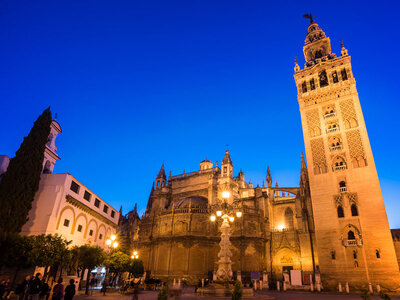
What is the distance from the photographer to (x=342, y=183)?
33.9 m

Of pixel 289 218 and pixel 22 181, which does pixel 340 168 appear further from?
pixel 22 181

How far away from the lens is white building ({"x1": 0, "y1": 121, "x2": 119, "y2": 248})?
24000 mm

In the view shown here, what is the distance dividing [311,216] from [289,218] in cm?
596

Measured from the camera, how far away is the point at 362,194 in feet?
104

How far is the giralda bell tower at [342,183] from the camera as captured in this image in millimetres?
29016

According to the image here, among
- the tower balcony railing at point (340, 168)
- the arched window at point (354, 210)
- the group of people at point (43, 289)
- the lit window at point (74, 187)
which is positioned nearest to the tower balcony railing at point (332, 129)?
the tower balcony railing at point (340, 168)

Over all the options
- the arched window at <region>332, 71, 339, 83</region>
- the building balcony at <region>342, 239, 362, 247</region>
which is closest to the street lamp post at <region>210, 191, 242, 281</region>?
the building balcony at <region>342, 239, 362, 247</region>

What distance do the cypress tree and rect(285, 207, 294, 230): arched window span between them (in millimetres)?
35889

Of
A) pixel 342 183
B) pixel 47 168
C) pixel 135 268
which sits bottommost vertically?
pixel 135 268

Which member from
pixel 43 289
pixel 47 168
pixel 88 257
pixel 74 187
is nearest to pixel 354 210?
pixel 88 257

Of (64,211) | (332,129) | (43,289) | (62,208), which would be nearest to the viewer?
(43,289)

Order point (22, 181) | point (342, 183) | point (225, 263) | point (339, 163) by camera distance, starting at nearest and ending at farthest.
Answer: point (225, 263), point (22, 181), point (342, 183), point (339, 163)

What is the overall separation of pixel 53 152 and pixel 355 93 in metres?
39.6

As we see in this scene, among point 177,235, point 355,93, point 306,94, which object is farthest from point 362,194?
point 177,235
